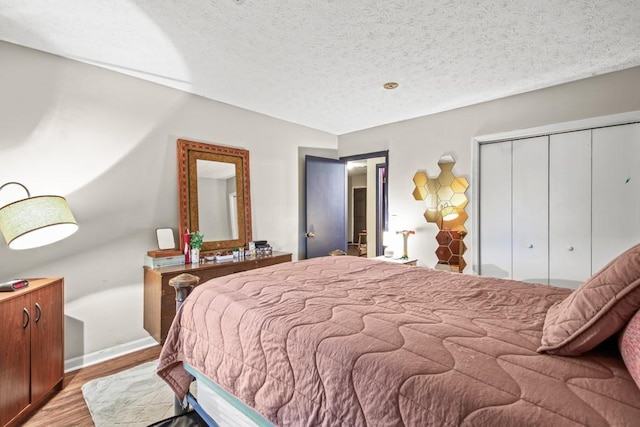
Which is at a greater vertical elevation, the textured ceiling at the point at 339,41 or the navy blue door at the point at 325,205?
the textured ceiling at the point at 339,41

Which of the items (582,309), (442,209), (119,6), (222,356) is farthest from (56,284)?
(442,209)

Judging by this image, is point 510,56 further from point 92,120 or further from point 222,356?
point 92,120

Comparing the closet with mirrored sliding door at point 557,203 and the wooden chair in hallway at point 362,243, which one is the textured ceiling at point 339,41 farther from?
the wooden chair in hallway at point 362,243

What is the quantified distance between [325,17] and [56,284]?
2.61m

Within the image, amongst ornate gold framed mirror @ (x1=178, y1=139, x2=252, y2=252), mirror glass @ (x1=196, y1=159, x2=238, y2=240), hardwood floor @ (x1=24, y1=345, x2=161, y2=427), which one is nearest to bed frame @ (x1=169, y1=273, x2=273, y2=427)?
hardwood floor @ (x1=24, y1=345, x2=161, y2=427)

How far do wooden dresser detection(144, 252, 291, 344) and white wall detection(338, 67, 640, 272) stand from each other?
2346mm

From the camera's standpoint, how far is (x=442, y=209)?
3.83 meters

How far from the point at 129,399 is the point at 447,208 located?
3.51 metres

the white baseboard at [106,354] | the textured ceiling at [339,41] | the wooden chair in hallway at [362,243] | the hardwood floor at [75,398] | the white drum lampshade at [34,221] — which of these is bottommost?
the hardwood floor at [75,398]

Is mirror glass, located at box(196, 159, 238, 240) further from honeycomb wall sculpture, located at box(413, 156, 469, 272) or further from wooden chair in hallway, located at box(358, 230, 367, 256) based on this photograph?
wooden chair in hallway, located at box(358, 230, 367, 256)

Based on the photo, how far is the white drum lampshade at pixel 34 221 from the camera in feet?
6.53

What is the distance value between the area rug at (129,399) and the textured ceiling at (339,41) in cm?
252

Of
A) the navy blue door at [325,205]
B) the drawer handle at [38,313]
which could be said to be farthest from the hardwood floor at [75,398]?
the navy blue door at [325,205]

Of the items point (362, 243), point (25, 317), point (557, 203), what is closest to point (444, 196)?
point (557, 203)
